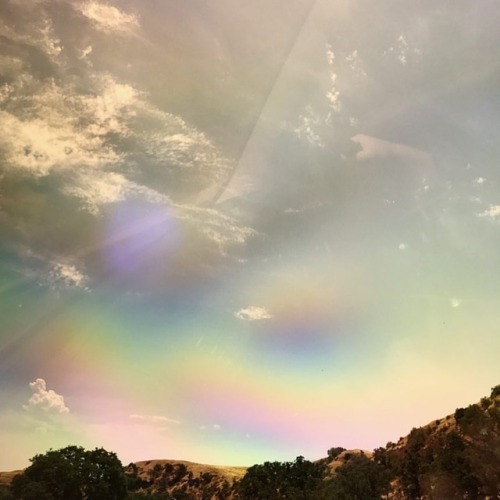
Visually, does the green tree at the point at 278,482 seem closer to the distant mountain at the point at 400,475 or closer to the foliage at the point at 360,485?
the distant mountain at the point at 400,475

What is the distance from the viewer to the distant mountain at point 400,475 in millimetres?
53250

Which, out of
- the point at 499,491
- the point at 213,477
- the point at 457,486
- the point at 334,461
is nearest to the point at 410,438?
the point at 334,461

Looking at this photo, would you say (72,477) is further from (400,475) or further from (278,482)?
(400,475)

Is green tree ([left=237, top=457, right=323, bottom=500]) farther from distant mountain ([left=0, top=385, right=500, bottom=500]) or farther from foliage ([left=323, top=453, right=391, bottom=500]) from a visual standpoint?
foliage ([left=323, top=453, right=391, bottom=500])

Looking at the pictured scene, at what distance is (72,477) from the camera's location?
6981 cm

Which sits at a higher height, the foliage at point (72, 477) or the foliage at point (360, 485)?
the foliage at point (72, 477)

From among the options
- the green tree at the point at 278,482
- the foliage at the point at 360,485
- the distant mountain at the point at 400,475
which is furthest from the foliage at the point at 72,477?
the foliage at the point at 360,485

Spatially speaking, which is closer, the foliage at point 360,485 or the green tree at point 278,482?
the foliage at point 360,485

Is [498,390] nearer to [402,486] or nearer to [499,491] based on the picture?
[402,486]

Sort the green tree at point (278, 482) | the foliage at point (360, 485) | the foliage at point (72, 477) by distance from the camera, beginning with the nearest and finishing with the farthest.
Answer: the foliage at point (72, 477) < the foliage at point (360, 485) < the green tree at point (278, 482)

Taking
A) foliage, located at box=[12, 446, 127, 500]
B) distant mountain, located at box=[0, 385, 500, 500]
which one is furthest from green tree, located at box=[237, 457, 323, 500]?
foliage, located at box=[12, 446, 127, 500]

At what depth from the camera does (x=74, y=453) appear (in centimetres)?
7606

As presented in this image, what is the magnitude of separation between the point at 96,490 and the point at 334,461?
92.3m

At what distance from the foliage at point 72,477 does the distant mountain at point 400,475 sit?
12.6 ft
